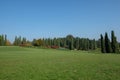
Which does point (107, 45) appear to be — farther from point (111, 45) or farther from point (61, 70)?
point (61, 70)

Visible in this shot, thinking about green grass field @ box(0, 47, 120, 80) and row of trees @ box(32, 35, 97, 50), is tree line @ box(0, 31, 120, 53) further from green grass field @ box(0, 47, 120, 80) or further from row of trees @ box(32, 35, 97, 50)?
green grass field @ box(0, 47, 120, 80)

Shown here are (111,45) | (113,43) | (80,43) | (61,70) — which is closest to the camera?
(61,70)

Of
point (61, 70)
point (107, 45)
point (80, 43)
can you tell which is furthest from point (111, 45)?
point (61, 70)

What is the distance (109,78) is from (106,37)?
3019 inches

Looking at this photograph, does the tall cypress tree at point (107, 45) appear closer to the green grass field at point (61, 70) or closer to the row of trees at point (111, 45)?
the row of trees at point (111, 45)

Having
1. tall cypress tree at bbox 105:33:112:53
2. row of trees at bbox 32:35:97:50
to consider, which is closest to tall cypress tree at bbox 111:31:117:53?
tall cypress tree at bbox 105:33:112:53

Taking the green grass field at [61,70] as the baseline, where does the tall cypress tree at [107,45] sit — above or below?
above

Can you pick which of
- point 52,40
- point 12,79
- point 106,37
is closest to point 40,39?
point 52,40

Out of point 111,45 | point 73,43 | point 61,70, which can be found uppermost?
point 73,43

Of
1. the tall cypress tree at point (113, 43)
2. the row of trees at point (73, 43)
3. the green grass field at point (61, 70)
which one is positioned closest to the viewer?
the green grass field at point (61, 70)

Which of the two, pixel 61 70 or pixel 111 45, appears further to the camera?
pixel 111 45

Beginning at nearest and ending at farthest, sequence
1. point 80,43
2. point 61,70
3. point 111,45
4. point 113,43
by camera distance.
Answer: point 61,70
point 113,43
point 111,45
point 80,43

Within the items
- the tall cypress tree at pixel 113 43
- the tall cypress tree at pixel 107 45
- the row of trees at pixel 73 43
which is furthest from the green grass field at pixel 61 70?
the row of trees at pixel 73 43

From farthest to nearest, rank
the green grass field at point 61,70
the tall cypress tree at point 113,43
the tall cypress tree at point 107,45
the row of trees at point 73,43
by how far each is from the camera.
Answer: the row of trees at point 73,43, the tall cypress tree at point 107,45, the tall cypress tree at point 113,43, the green grass field at point 61,70
